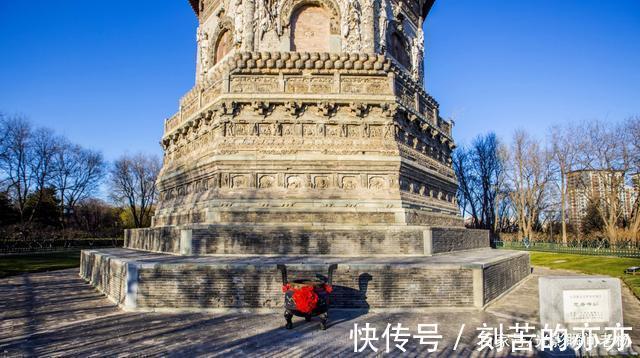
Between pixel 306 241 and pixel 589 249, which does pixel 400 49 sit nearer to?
pixel 306 241

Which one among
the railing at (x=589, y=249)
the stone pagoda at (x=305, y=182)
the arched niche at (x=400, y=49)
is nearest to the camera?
the stone pagoda at (x=305, y=182)

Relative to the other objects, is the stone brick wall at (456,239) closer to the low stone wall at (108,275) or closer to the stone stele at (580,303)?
the stone stele at (580,303)

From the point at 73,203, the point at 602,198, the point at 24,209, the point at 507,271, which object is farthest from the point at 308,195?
the point at 73,203

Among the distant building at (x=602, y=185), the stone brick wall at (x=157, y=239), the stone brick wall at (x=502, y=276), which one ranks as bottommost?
the stone brick wall at (x=502, y=276)

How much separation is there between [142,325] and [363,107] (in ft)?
35.4

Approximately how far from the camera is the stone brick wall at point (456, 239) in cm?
1309

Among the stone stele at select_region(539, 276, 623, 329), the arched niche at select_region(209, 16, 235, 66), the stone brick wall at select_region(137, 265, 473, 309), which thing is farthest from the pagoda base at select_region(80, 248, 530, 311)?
the arched niche at select_region(209, 16, 235, 66)

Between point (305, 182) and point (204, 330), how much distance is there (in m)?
7.89

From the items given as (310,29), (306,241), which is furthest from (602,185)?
(306,241)

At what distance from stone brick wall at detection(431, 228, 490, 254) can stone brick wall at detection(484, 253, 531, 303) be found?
2130 millimetres

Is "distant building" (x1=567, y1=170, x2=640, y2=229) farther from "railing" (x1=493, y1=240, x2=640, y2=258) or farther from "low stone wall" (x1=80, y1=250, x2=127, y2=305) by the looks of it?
"low stone wall" (x1=80, y1=250, x2=127, y2=305)

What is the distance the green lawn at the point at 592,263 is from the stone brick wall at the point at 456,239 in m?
5.51

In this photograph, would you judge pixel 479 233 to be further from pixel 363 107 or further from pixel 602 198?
pixel 602 198

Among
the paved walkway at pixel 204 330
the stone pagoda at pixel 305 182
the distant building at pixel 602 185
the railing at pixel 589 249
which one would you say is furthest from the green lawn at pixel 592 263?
the distant building at pixel 602 185
